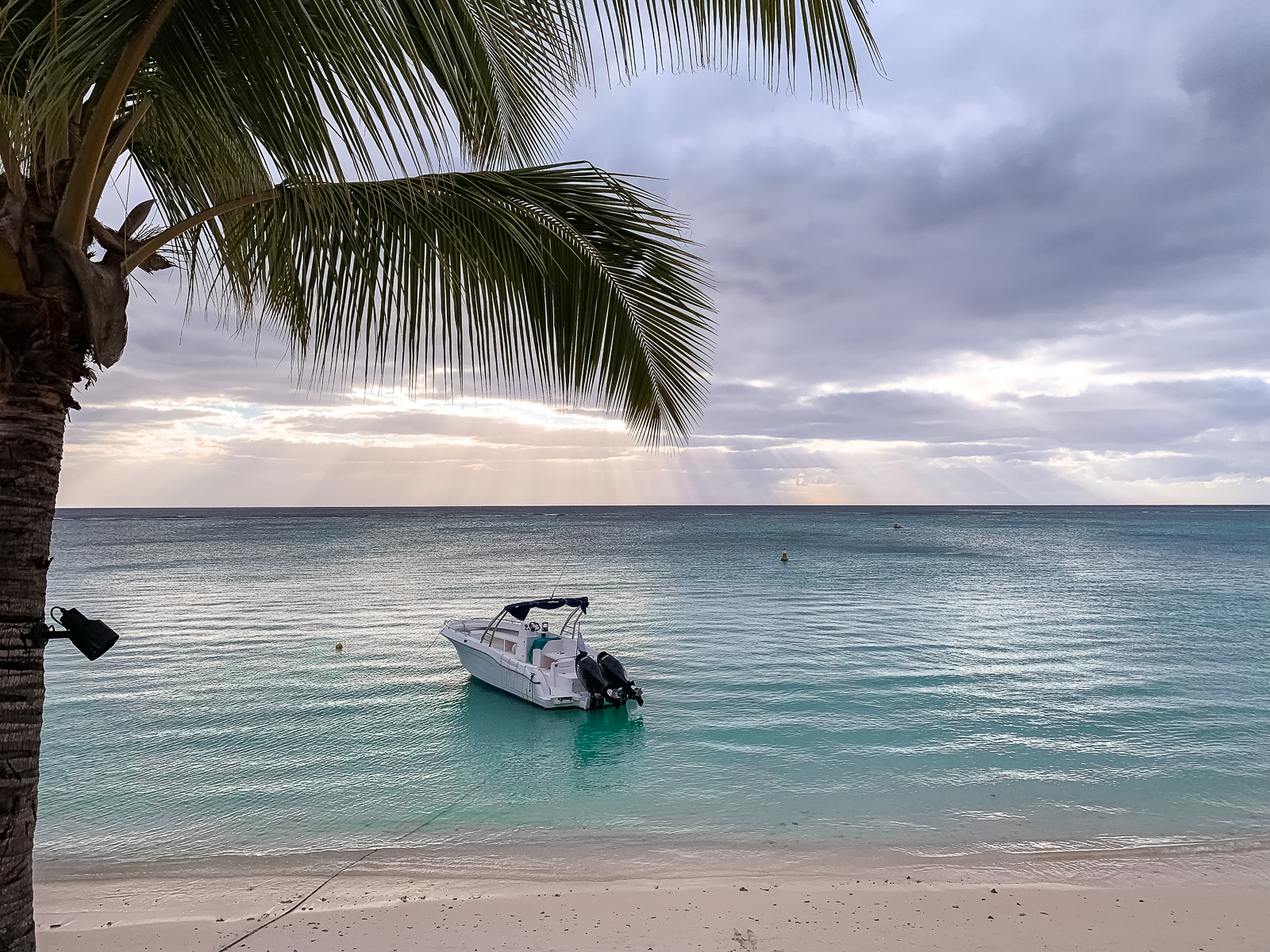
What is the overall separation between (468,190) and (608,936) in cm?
626

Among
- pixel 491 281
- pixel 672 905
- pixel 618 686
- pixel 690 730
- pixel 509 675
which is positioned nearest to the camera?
pixel 491 281

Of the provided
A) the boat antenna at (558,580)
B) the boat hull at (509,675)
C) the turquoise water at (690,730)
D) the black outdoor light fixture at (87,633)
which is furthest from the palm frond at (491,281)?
the boat antenna at (558,580)

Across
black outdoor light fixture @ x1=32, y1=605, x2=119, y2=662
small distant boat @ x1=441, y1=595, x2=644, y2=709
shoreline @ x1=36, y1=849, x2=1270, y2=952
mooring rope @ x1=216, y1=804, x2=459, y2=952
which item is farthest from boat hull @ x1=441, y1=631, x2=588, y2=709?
black outdoor light fixture @ x1=32, y1=605, x2=119, y2=662

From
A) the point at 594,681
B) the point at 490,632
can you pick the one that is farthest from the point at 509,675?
the point at 594,681

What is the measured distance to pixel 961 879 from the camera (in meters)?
8.43

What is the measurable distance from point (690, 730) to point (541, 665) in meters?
3.44

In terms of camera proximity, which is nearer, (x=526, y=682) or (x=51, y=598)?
(x=526, y=682)

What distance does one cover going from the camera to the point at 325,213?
3422 mm

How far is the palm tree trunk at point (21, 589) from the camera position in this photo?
9.19 feet

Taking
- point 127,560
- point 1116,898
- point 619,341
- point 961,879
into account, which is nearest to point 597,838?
point 961,879

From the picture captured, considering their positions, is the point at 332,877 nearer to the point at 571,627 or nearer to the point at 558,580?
the point at 571,627

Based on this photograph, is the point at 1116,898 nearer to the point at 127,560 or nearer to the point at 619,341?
the point at 619,341

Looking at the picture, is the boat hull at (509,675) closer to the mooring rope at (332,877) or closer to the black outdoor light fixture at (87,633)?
the mooring rope at (332,877)

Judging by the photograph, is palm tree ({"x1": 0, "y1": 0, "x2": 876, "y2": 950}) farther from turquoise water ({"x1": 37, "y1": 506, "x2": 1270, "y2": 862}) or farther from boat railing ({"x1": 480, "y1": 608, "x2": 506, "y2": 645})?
boat railing ({"x1": 480, "y1": 608, "x2": 506, "y2": 645})
